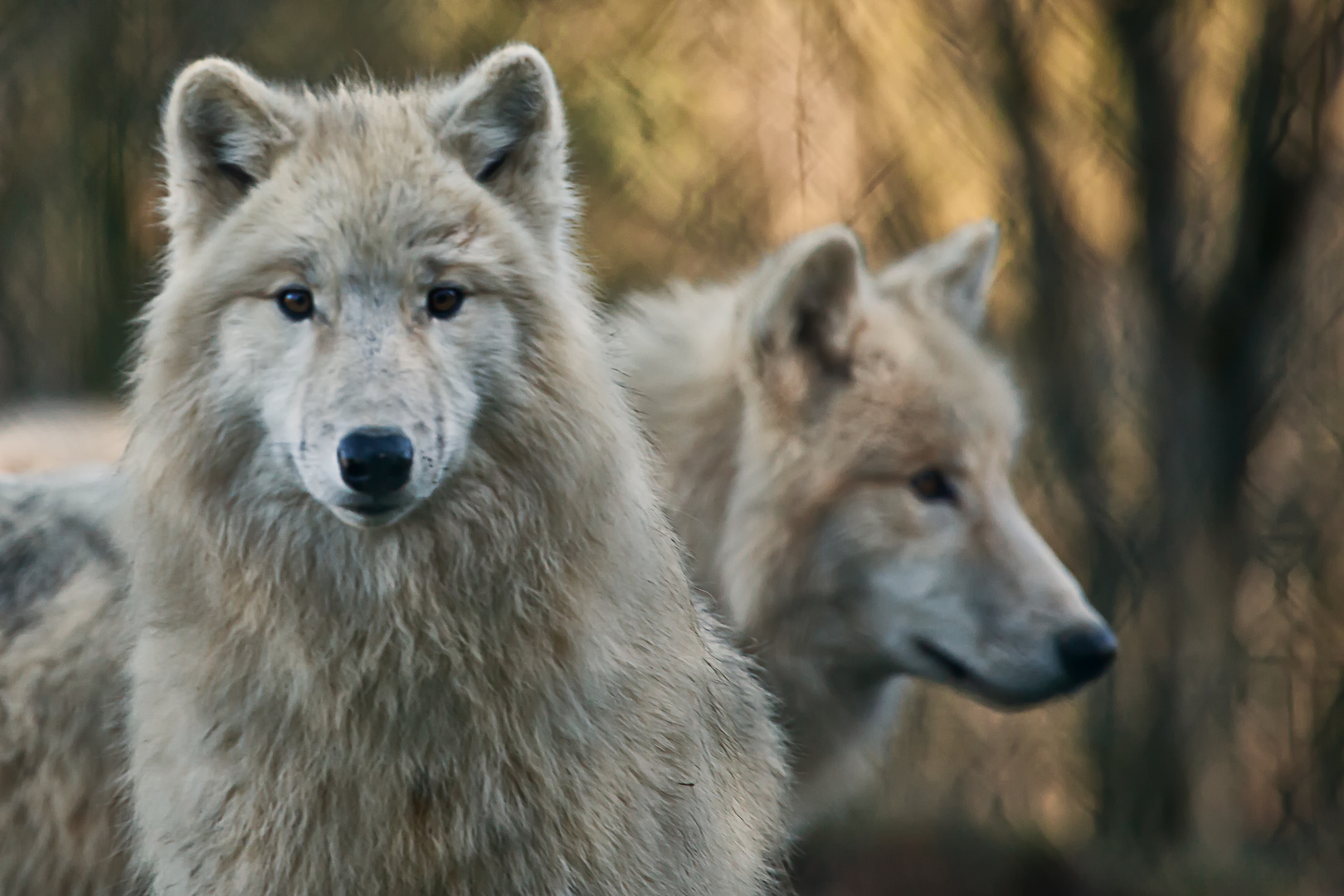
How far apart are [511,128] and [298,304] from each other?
65 centimetres

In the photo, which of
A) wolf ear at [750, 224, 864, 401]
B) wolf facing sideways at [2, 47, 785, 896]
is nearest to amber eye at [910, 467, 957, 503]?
wolf ear at [750, 224, 864, 401]

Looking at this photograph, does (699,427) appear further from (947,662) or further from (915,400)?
(947,662)

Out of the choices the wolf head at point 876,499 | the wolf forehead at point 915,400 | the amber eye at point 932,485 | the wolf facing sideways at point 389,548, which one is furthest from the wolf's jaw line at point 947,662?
the wolf facing sideways at point 389,548

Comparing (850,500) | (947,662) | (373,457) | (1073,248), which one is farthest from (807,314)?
(1073,248)

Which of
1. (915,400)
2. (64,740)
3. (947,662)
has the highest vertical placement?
(915,400)

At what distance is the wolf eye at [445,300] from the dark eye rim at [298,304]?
0.77 feet

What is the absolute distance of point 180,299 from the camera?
2.86 m

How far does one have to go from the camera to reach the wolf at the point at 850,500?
4172 mm

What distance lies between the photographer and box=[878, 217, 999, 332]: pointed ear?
186 inches

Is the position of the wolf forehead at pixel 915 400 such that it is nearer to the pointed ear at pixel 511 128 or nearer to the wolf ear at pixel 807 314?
the wolf ear at pixel 807 314

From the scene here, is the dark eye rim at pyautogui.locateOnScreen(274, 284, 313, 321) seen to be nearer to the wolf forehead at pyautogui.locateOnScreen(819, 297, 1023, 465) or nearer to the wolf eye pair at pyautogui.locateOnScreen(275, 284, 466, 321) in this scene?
the wolf eye pair at pyautogui.locateOnScreen(275, 284, 466, 321)

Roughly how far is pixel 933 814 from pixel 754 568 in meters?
2.47

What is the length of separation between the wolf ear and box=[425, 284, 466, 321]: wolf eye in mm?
1716

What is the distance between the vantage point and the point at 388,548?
110 inches
